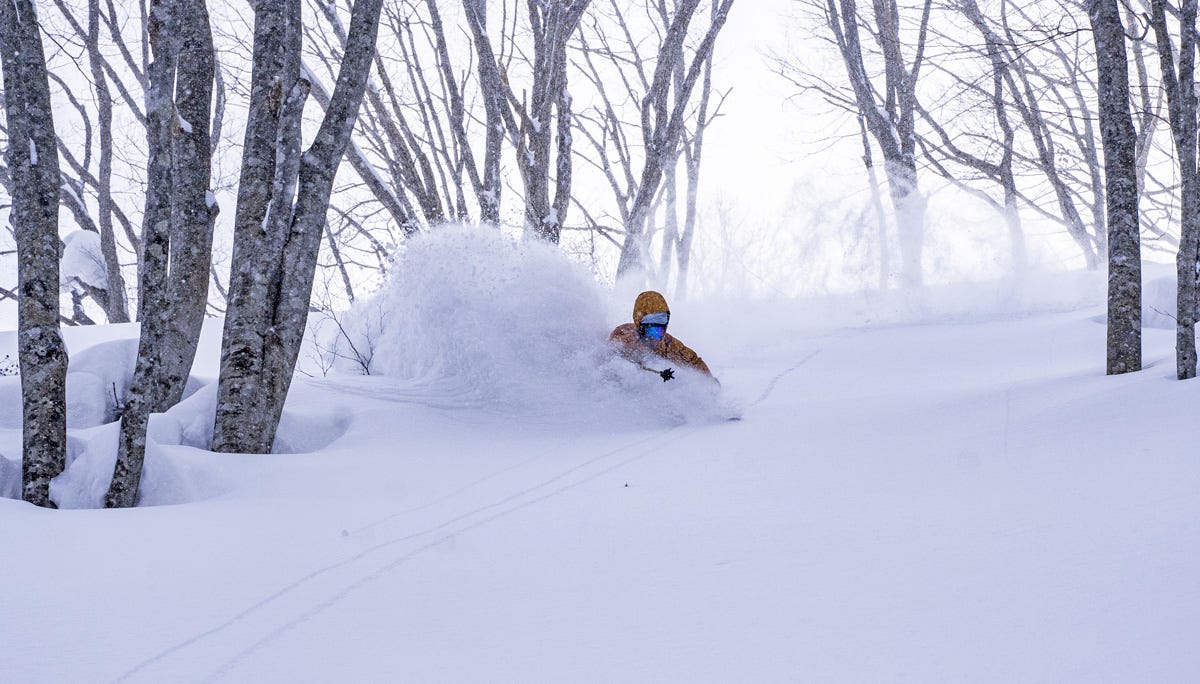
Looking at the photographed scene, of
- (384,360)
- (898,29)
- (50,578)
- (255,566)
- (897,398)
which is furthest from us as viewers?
(898,29)

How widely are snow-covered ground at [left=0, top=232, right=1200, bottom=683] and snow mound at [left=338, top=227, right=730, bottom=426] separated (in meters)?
0.05

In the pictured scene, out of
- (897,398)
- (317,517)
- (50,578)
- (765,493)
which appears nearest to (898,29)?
(897,398)

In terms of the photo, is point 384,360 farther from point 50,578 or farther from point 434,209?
point 50,578

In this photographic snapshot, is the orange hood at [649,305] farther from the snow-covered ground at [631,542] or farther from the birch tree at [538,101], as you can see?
the birch tree at [538,101]

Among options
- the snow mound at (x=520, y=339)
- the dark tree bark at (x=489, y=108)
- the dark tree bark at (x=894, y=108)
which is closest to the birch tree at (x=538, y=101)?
the dark tree bark at (x=489, y=108)

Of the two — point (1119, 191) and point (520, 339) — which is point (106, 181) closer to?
point (520, 339)

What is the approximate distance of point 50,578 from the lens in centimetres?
291

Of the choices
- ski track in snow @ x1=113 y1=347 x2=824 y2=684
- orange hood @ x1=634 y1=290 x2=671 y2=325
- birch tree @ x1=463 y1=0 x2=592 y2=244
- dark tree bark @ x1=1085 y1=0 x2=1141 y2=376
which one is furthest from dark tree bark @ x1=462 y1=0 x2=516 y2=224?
dark tree bark @ x1=1085 y1=0 x2=1141 y2=376

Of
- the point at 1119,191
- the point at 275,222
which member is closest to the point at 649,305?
the point at 275,222

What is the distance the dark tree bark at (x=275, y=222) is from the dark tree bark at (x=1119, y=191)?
5.74 metres

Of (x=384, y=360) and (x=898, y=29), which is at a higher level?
(x=898, y=29)

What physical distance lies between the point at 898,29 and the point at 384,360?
13802 millimetres

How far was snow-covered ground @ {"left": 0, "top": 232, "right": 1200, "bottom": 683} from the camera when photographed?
2.23m

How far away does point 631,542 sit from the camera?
342cm
